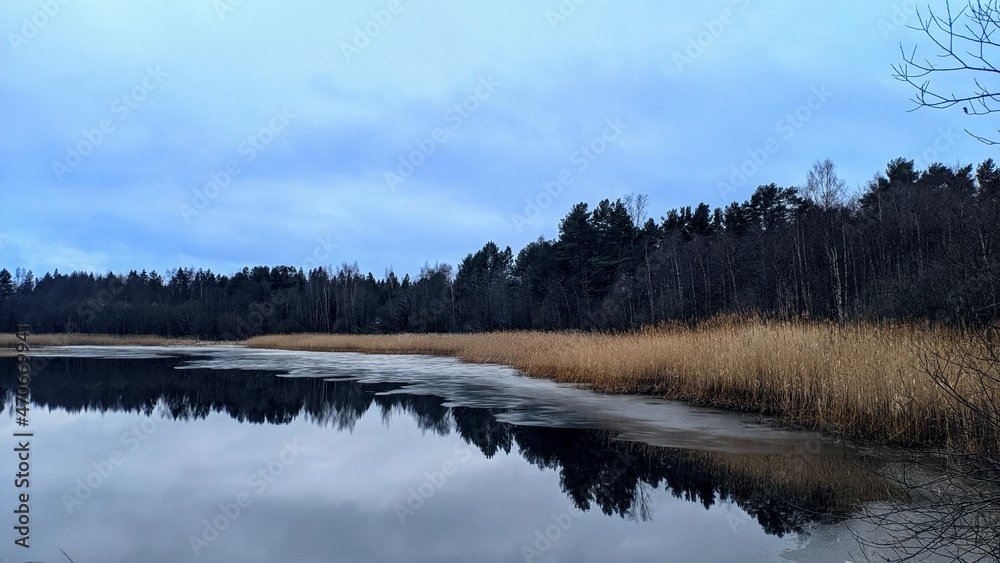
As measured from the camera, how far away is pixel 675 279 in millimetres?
38469

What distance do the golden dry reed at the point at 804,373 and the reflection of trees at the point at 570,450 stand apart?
55.1 inches

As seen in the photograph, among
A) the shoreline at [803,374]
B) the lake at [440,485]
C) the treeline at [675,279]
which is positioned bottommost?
the lake at [440,485]

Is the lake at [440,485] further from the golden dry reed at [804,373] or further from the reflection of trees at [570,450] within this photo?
the golden dry reed at [804,373]

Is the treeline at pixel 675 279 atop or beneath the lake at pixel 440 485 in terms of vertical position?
atop

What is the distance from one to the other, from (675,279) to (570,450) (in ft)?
107

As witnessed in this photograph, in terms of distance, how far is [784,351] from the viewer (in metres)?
9.81

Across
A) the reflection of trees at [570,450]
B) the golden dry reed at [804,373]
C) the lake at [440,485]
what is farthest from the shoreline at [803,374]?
the reflection of trees at [570,450]

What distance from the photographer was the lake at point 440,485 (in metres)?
4.48

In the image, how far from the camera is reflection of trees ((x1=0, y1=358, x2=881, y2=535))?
5.37m

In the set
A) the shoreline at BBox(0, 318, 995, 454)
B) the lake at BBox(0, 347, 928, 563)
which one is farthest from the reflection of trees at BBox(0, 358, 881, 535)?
the shoreline at BBox(0, 318, 995, 454)

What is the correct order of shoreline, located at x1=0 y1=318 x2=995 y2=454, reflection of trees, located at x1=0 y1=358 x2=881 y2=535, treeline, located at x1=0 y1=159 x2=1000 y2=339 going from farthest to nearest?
treeline, located at x1=0 y1=159 x2=1000 y2=339, shoreline, located at x1=0 y1=318 x2=995 y2=454, reflection of trees, located at x1=0 y1=358 x2=881 y2=535

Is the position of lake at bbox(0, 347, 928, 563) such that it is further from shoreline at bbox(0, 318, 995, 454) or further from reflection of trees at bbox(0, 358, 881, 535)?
shoreline at bbox(0, 318, 995, 454)

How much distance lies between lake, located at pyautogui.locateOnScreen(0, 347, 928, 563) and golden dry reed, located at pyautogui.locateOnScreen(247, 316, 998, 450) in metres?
0.74

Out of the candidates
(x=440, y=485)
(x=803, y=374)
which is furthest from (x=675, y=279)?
(x=440, y=485)
